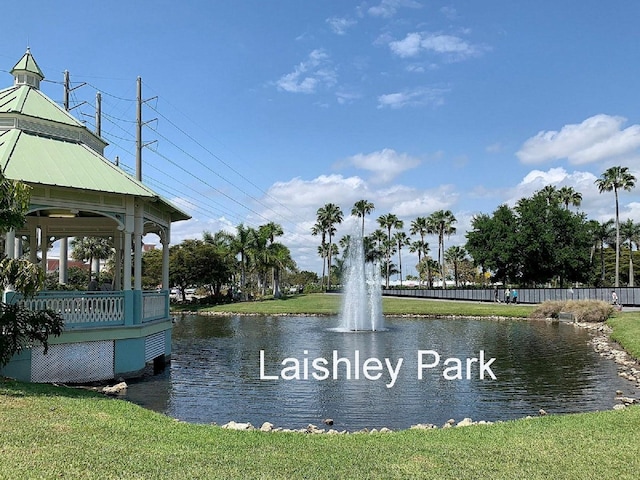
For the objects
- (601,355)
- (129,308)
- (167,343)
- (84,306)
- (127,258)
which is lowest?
(601,355)

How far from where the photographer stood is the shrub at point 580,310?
120 feet

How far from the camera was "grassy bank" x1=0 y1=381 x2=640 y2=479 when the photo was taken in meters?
6.90

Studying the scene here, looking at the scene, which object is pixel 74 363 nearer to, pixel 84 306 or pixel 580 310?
pixel 84 306

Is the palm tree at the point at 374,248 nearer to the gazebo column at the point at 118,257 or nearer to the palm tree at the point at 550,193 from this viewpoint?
the palm tree at the point at 550,193

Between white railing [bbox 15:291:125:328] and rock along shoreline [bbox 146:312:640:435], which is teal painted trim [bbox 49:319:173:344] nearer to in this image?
white railing [bbox 15:291:125:328]

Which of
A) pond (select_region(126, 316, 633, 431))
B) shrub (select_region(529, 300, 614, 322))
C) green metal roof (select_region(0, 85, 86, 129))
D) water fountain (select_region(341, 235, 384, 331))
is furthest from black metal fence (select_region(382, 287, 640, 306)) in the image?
green metal roof (select_region(0, 85, 86, 129))

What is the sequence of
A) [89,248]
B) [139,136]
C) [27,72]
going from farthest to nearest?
[89,248] → [139,136] → [27,72]

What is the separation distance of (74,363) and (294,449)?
9.07m

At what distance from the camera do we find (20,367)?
46.2 ft

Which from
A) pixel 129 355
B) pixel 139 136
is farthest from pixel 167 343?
pixel 139 136

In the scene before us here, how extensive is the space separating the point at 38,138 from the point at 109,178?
2.30 m

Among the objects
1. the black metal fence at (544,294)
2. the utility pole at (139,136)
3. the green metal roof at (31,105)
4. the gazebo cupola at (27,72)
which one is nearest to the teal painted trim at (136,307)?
the green metal roof at (31,105)

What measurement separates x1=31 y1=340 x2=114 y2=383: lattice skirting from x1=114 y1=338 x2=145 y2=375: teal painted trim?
164mm

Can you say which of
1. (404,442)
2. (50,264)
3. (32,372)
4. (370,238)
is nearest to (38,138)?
(32,372)
